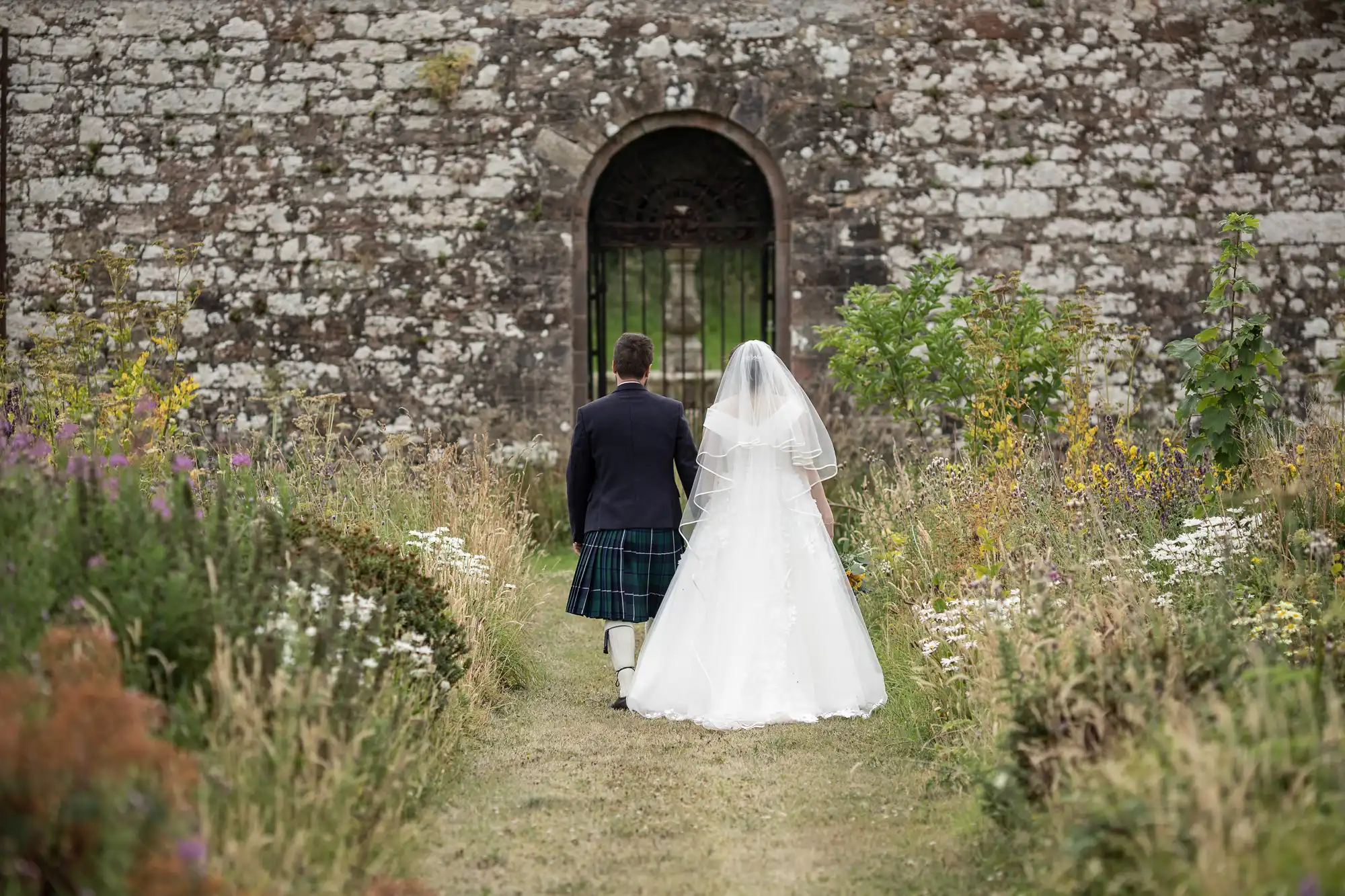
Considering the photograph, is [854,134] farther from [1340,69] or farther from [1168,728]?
[1168,728]

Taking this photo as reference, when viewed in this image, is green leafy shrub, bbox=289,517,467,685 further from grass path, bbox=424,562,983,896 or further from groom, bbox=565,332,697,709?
groom, bbox=565,332,697,709

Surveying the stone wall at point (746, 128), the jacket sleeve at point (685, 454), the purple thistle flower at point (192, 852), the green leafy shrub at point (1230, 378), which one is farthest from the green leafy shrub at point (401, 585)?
the stone wall at point (746, 128)

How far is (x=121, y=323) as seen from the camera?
7230 mm

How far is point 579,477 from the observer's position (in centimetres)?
589

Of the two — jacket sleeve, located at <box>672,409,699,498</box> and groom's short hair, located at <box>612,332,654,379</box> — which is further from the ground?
groom's short hair, located at <box>612,332,654,379</box>

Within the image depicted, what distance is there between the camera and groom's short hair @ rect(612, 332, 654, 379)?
5.77 m

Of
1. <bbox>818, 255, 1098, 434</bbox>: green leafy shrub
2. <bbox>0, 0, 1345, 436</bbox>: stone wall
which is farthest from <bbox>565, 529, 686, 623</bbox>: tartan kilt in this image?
<bbox>0, 0, 1345, 436</bbox>: stone wall

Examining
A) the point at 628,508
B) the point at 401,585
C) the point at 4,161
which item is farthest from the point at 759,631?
the point at 4,161

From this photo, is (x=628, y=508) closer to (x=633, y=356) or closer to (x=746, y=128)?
(x=633, y=356)

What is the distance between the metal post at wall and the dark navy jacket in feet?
21.7

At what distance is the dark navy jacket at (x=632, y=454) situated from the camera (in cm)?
575

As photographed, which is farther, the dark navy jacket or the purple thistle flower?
the dark navy jacket

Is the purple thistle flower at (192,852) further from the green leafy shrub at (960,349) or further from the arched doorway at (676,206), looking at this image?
the arched doorway at (676,206)

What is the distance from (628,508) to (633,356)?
69cm
